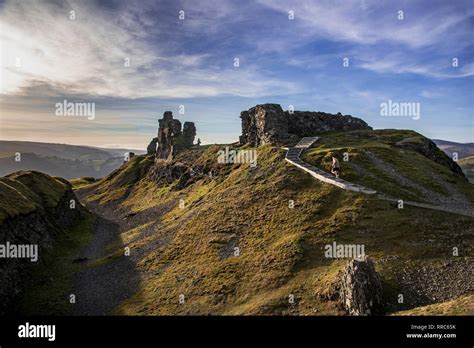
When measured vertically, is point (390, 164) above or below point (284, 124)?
below

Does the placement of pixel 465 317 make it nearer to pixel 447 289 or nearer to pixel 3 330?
pixel 447 289

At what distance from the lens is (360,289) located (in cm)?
2969

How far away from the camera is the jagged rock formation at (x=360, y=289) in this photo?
96.1ft

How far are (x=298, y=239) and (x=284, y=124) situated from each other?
189 feet

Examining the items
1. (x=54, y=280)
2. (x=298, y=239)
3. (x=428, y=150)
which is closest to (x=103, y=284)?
(x=54, y=280)

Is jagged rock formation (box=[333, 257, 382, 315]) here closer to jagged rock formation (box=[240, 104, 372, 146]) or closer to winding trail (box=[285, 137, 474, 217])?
winding trail (box=[285, 137, 474, 217])

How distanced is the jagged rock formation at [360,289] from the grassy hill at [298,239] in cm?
130

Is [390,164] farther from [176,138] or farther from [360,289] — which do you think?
[176,138]

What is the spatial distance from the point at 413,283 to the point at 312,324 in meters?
16.4

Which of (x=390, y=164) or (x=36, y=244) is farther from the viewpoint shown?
(x=390, y=164)

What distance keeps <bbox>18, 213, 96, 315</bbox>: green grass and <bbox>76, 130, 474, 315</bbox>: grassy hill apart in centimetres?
623

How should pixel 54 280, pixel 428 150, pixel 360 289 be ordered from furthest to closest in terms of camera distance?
pixel 428 150, pixel 54 280, pixel 360 289

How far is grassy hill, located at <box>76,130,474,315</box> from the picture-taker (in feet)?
111

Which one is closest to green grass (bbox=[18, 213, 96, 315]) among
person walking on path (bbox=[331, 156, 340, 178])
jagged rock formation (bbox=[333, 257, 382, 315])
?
jagged rock formation (bbox=[333, 257, 382, 315])
